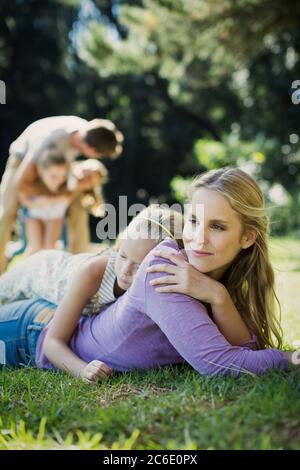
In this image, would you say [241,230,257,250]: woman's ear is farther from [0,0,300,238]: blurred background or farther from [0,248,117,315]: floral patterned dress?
[0,0,300,238]: blurred background

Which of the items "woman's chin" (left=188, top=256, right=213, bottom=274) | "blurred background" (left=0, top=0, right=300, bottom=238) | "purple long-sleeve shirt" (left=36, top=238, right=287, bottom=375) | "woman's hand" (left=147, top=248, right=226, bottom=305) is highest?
"blurred background" (left=0, top=0, right=300, bottom=238)

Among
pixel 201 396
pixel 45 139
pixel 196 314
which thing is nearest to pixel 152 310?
pixel 196 314

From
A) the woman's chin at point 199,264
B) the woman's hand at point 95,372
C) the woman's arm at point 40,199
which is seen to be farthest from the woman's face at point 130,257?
the woman's arm at point 40,199

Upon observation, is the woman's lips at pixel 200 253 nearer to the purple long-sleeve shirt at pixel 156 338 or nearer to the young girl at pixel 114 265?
the purple long-sleeve shirt at pixel 156 338

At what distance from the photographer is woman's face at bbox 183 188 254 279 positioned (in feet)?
8.05

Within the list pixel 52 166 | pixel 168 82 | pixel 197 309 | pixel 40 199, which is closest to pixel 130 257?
pixel 197 309

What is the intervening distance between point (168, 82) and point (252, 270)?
20.6 metres

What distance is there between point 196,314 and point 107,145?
162 inches

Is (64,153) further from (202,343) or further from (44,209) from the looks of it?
(202,343)

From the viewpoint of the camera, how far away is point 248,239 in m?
2.61

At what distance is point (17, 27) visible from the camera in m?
20.4

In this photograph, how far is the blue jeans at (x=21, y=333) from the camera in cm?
301

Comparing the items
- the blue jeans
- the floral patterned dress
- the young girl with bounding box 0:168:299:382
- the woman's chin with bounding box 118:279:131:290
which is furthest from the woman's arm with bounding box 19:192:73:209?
the woman's chin with bounding box 118:279:131:290

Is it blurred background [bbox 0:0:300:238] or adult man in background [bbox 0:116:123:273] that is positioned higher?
blurred background [bbox 0:0:300:238]
